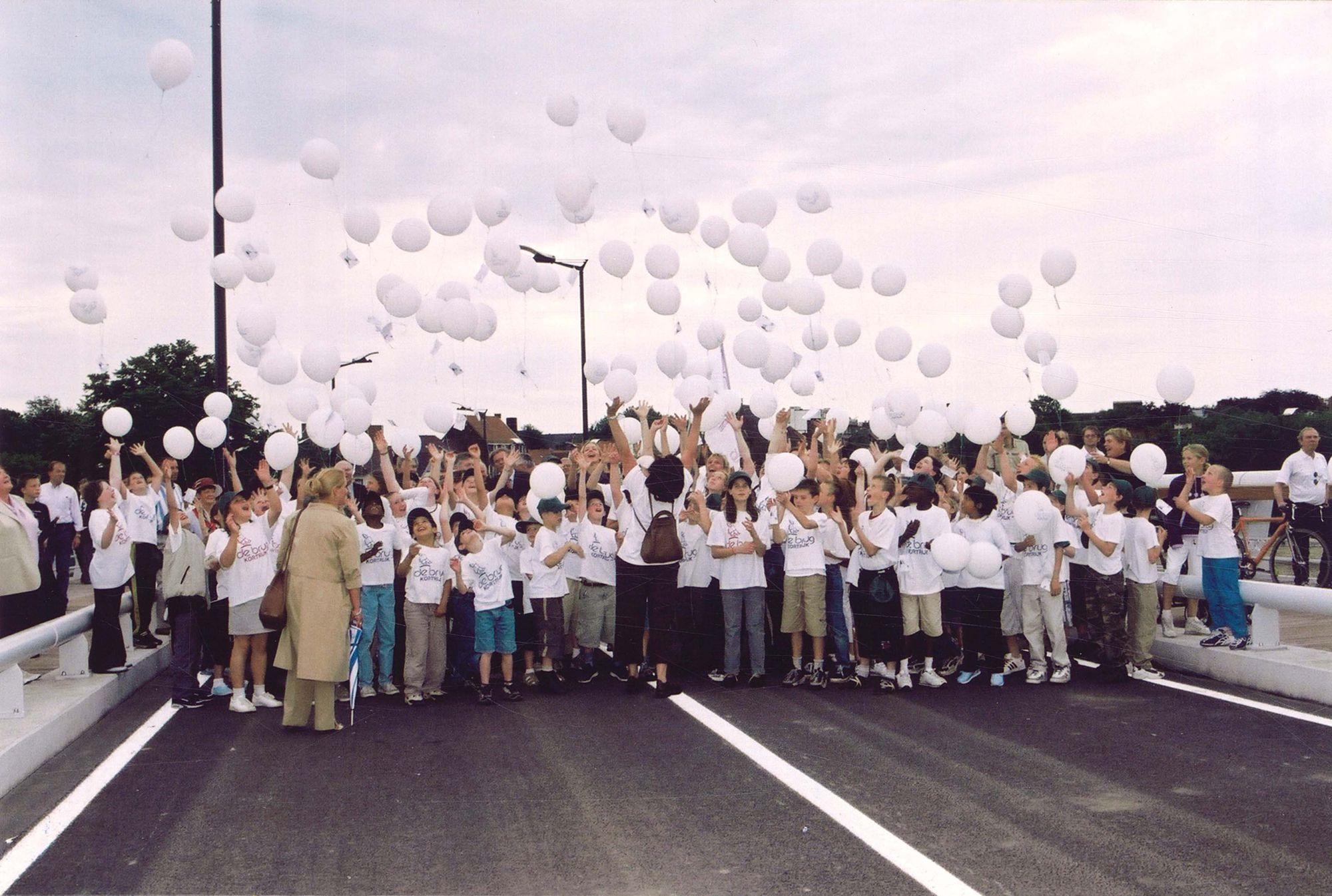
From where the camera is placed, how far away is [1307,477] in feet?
35.0

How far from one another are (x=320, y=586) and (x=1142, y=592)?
617 cm

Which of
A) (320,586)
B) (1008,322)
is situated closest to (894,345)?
(1008,322)

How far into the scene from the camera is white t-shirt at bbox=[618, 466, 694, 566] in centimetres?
889

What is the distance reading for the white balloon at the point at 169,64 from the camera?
9.76 metres

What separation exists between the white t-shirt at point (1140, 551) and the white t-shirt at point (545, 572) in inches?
176

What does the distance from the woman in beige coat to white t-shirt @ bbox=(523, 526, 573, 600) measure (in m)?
1.60

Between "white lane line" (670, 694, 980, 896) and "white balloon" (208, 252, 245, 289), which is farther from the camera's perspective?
"white balloon" (208, 252, 245, 289)

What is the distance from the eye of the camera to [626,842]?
493 cm

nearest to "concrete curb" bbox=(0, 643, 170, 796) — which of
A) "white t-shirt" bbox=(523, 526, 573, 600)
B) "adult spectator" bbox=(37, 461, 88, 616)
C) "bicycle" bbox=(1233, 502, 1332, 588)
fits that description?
"white t-shirt" bbox=(523, 526, 573, 600)

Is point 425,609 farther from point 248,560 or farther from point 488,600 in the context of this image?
point 248,560

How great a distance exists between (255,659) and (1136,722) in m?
6.20

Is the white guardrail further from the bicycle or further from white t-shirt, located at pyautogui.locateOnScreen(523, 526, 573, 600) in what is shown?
the bicycle

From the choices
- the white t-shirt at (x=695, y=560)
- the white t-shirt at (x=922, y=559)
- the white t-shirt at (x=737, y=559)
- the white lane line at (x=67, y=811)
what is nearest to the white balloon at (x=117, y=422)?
the white lane line at (x=67, y=811)

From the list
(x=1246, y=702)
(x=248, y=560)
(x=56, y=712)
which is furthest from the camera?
(x=248, y=560)
